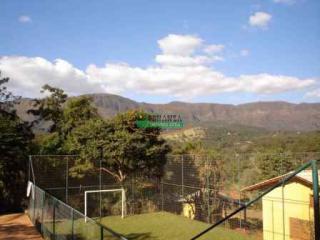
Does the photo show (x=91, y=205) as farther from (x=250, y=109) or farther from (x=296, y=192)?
(x=250, y=109)

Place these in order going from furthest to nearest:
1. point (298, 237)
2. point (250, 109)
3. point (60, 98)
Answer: point (250, 109) < point (60, 98) < point (298, 237)

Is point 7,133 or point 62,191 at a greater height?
point 7,133

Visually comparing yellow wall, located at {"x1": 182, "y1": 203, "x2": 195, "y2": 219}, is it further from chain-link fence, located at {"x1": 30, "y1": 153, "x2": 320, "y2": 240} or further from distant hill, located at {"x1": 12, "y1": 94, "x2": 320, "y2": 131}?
distant hill, located at {"x1": 12, "y1": 94, "x2": 320, "y2": 131}

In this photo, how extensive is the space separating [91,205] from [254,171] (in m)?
8.14

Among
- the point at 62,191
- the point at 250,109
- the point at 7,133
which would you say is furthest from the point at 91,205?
the point at 250,109

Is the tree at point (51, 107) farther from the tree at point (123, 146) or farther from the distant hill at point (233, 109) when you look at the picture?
the distant hill at point (233, 109)

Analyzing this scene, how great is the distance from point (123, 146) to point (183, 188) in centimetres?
284

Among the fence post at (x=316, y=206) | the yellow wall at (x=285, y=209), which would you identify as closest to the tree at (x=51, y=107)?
the yellow wall at (x=285, y=209)

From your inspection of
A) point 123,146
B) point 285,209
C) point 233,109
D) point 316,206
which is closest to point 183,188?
point 123,146

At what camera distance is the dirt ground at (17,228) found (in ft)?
31.1

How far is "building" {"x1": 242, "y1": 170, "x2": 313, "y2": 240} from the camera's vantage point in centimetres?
949

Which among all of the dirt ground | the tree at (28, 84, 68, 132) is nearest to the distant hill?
the tree at (28, 84, 68, 132)

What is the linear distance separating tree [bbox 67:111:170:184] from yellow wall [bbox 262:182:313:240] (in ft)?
18.5

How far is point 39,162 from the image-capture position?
14.4 meters
